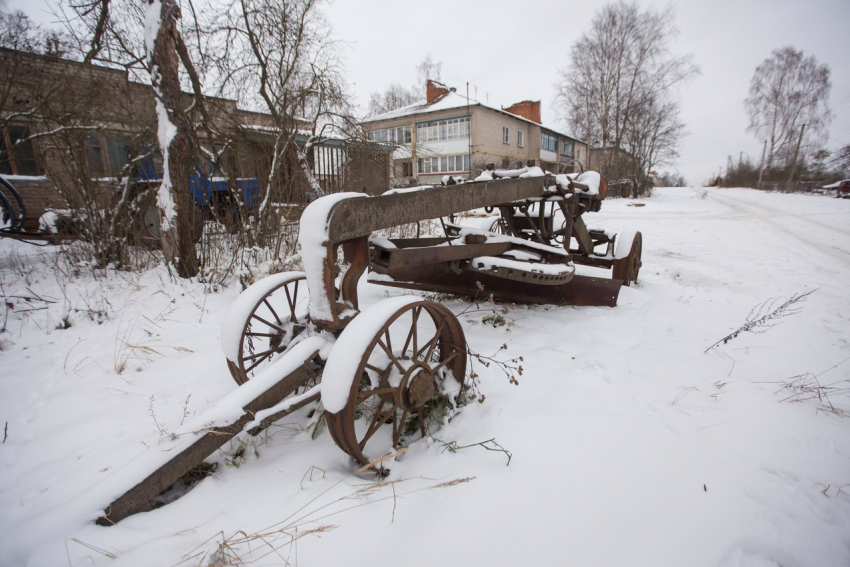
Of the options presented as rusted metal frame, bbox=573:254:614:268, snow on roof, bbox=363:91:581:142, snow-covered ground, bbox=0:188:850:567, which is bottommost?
snow-covered ground, bbox=0:188:850:567

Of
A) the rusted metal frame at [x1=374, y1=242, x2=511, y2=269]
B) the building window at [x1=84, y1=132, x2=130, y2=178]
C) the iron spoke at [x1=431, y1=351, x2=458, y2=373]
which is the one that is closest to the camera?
the iron spoke at [x1=431, y1=351, x2=458, y2=373]

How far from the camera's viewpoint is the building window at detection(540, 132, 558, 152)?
3634 cm

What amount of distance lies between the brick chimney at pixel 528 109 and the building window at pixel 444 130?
921 cm

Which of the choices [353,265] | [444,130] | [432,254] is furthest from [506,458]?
[444,130]

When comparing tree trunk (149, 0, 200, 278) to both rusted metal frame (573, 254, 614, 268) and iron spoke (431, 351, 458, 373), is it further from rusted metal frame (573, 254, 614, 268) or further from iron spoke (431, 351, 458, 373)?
rusted metal frame (573, 254, 614, 268)

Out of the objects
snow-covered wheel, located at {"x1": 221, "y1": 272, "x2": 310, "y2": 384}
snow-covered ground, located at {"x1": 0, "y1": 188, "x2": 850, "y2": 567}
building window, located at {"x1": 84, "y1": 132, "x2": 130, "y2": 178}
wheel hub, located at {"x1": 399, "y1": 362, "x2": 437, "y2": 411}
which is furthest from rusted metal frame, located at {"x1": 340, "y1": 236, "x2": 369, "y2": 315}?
building window, located at {"x1": 84, "y1": 132, "x2": 130, "y2": 178}

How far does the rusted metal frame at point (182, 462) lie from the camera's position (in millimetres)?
1338

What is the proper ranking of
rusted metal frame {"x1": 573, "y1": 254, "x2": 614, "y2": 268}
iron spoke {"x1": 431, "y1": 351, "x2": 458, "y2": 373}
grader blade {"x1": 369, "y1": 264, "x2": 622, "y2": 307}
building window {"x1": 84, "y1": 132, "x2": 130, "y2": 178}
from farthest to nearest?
building window {"x1": 84, "y1": 132, "x2": 130, "y2": 178} → rusted metal frame {"x1": 573, "y1": 254, "x2": 614, "y2": 268} → grader blade {"x1": 369, "y1": 264, "x2": 622, "y2": 307} → iron spoke {"x1": 431, "y1": 351, "x2": 458, "y2": 373}

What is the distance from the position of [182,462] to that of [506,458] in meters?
1.35

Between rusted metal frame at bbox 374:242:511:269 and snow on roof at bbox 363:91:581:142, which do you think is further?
snow on roof at bbox 363:91:581:142

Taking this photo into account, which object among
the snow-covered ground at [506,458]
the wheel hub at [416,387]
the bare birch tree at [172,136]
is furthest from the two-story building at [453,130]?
the wheel hub at [416,387]

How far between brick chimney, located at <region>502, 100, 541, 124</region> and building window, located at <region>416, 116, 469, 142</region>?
9.21 meters

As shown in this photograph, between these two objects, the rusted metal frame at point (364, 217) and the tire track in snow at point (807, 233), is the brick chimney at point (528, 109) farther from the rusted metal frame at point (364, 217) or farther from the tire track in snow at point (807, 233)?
the rusted metal frame at point (364, 217)

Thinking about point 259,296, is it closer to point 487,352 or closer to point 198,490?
point 198,490
